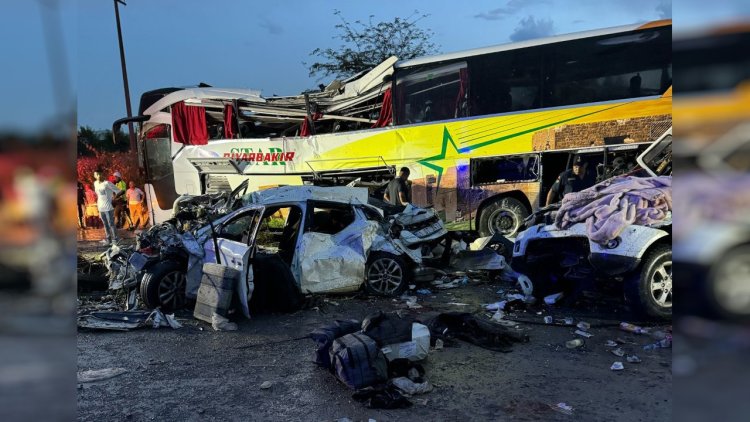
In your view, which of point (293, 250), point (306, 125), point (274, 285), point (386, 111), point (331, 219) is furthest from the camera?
point (306, 125)

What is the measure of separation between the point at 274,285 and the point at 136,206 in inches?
400

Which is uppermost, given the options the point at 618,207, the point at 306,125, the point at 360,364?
the point at 306,125

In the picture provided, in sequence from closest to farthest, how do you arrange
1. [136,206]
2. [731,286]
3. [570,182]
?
[731,286]
[570,182]
[136,206]

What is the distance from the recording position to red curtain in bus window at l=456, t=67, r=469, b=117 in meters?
10.9

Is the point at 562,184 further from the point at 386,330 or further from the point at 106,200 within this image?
the point at 106,200

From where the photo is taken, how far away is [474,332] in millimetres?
5113

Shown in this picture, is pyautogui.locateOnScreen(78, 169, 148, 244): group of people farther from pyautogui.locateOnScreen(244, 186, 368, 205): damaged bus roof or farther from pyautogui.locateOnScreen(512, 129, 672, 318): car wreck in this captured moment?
pyautogui.locateOnScreen(512, 129, 672, 318): car wreck

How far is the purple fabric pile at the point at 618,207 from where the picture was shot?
533cm

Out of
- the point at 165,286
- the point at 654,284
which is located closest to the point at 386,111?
the point at 165,286

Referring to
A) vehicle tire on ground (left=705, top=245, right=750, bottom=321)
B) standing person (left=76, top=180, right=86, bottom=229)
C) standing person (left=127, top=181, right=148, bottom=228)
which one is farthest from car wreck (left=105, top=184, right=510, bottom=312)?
standing person (left=76, top=180, right=86, bottom=229)

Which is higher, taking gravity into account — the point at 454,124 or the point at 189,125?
the point at 189,125

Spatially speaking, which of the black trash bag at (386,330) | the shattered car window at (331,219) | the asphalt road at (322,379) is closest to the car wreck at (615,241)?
the asphalt road at (322,379)

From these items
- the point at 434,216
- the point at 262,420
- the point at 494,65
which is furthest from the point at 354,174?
the point at 262,420

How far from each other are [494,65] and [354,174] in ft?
13.5
